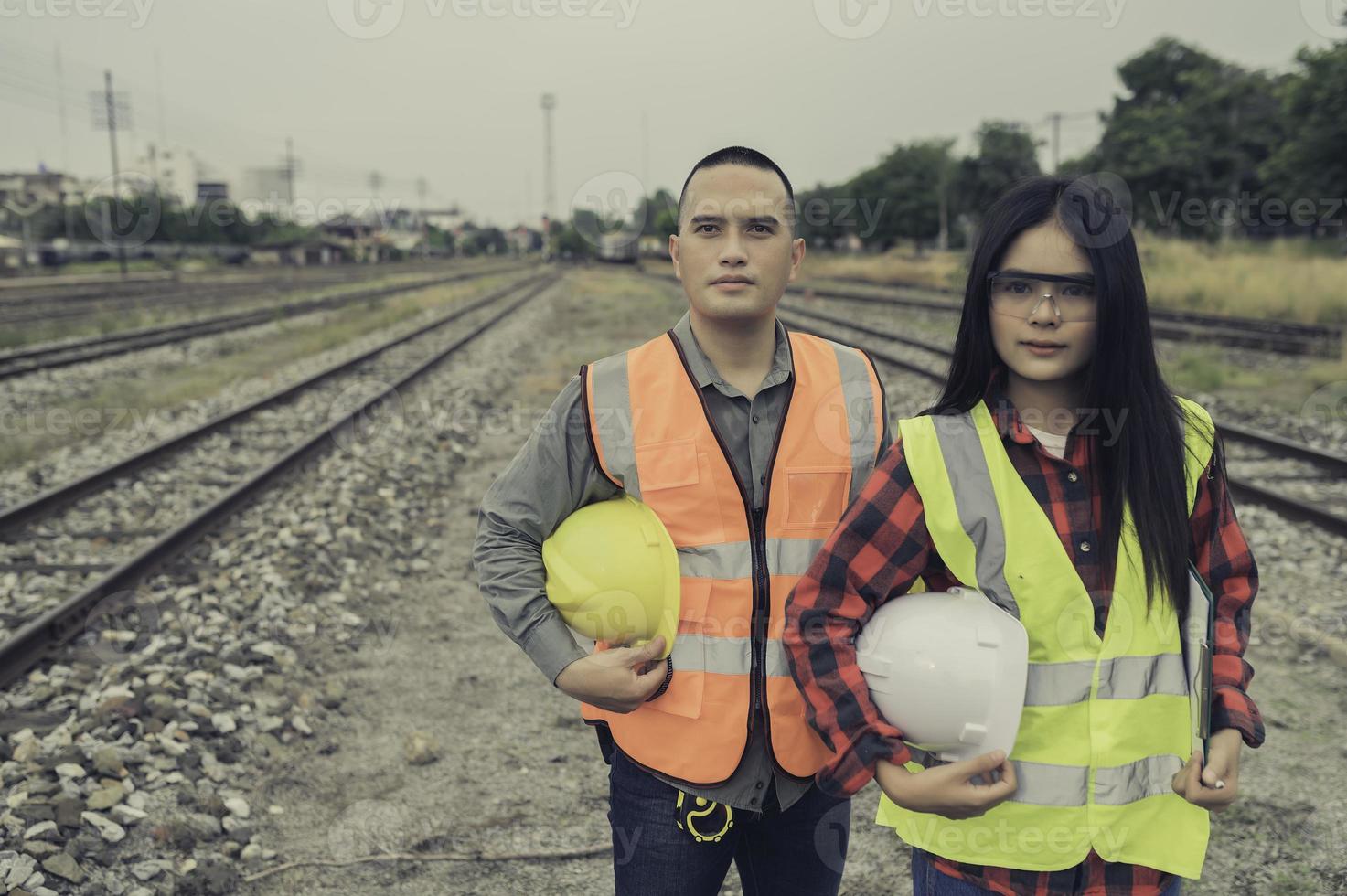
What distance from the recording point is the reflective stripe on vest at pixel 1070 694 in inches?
61.5

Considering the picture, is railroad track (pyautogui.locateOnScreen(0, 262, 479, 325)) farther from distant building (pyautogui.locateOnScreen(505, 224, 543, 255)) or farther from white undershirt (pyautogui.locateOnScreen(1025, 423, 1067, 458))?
distant building (pyautogui.locateOnScreen(505, 224, 543, 255))

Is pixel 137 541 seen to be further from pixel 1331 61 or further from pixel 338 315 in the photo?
pixel 1331 61

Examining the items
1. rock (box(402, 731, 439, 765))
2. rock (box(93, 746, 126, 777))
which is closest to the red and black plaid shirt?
rock (box(402, 731, 439, 765))

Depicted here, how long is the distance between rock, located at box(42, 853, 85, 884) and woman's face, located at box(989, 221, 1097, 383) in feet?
11.2

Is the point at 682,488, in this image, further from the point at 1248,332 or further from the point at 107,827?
the point at 1248,332

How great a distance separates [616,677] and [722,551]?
31 centimetres

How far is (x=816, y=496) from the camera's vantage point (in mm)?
1888

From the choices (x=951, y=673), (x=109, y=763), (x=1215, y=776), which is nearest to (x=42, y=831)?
(x=109, y=763)

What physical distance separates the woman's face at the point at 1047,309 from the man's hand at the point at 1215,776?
2.14 feet

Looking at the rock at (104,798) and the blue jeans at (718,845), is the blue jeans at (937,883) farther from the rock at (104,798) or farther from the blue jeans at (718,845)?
the rock at (104,798)

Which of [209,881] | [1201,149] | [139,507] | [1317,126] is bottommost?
[209,881]

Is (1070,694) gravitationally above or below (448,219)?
below

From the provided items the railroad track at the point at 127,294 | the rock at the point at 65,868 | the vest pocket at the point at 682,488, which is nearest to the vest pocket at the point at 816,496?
the vest pocket at the point at 682,488

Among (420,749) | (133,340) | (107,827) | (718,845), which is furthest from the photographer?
(133,340)
